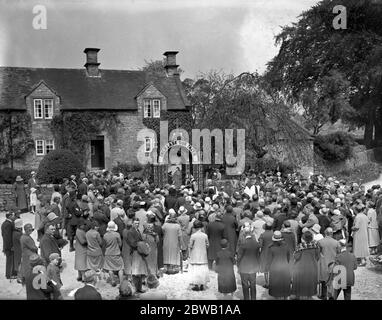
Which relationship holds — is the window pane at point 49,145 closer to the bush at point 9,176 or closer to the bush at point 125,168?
the bush at point 125,168

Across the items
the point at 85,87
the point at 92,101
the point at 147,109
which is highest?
the point at 85,87

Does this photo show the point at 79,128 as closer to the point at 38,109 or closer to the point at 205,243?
the point at 38,109

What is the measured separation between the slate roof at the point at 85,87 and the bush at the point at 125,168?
410 centimetres

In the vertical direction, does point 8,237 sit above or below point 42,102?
below

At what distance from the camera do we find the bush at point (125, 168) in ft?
118

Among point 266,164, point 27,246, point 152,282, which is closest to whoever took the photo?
point 27,246

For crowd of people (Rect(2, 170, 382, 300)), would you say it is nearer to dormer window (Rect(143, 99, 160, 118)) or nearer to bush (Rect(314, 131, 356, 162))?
dormer window (Rect(143, 99, 160, 118))

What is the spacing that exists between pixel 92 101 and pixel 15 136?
224 inches

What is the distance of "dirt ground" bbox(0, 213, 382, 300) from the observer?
12523mm

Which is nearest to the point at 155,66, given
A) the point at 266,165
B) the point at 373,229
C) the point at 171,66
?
the point at 171,66

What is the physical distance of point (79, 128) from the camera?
120 ft

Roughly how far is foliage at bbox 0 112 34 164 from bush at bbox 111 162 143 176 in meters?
5.82

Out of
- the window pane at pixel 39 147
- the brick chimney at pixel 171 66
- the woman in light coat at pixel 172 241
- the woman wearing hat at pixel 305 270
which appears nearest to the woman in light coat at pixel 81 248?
the woman in light coat at pixel 172 241

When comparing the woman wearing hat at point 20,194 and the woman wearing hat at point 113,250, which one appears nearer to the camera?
the woman wearing hat at point 113,250
